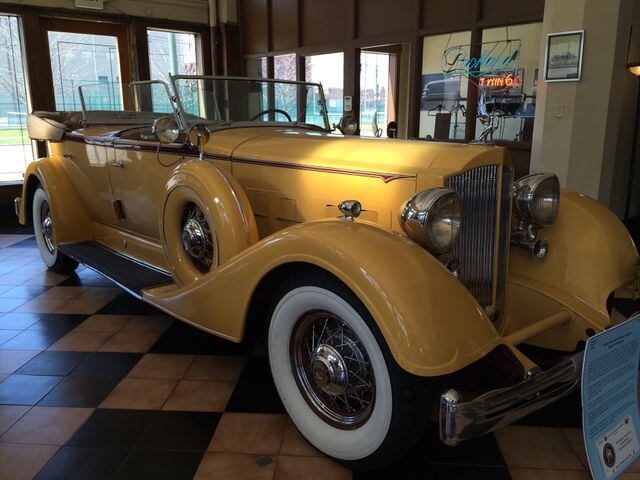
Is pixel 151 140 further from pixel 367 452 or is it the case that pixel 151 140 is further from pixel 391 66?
pixel 391 66

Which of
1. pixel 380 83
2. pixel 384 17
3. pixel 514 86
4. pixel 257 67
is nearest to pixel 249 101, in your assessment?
pixel 514 86

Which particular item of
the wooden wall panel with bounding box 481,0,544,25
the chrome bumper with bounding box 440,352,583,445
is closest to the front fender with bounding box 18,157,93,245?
the chrome bumper with bounding box 440,352,583,445

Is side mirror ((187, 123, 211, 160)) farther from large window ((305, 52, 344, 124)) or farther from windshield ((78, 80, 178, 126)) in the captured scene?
large window ((305, 52, 344, 124))

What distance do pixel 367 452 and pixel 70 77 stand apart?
26.6 feet

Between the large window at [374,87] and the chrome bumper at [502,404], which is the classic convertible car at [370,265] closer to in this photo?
the chrome bumper at [502,404]

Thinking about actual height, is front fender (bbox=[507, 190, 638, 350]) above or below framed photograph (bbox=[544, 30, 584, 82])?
below

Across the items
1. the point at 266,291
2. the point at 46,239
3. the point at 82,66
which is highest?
the point at 82,66

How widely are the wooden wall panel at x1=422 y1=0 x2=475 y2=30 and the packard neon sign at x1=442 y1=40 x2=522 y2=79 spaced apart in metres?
0.27

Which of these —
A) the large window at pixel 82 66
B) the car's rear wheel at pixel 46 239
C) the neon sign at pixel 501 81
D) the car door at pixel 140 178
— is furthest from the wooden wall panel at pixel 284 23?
the car door at pixel 140 178

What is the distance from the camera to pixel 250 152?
280 centimetres

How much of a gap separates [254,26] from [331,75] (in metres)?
2.04

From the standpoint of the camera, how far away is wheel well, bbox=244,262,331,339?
6.80 ft

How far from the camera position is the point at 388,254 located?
68.7 inches

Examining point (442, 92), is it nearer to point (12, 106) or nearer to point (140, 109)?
point (140, 109)
